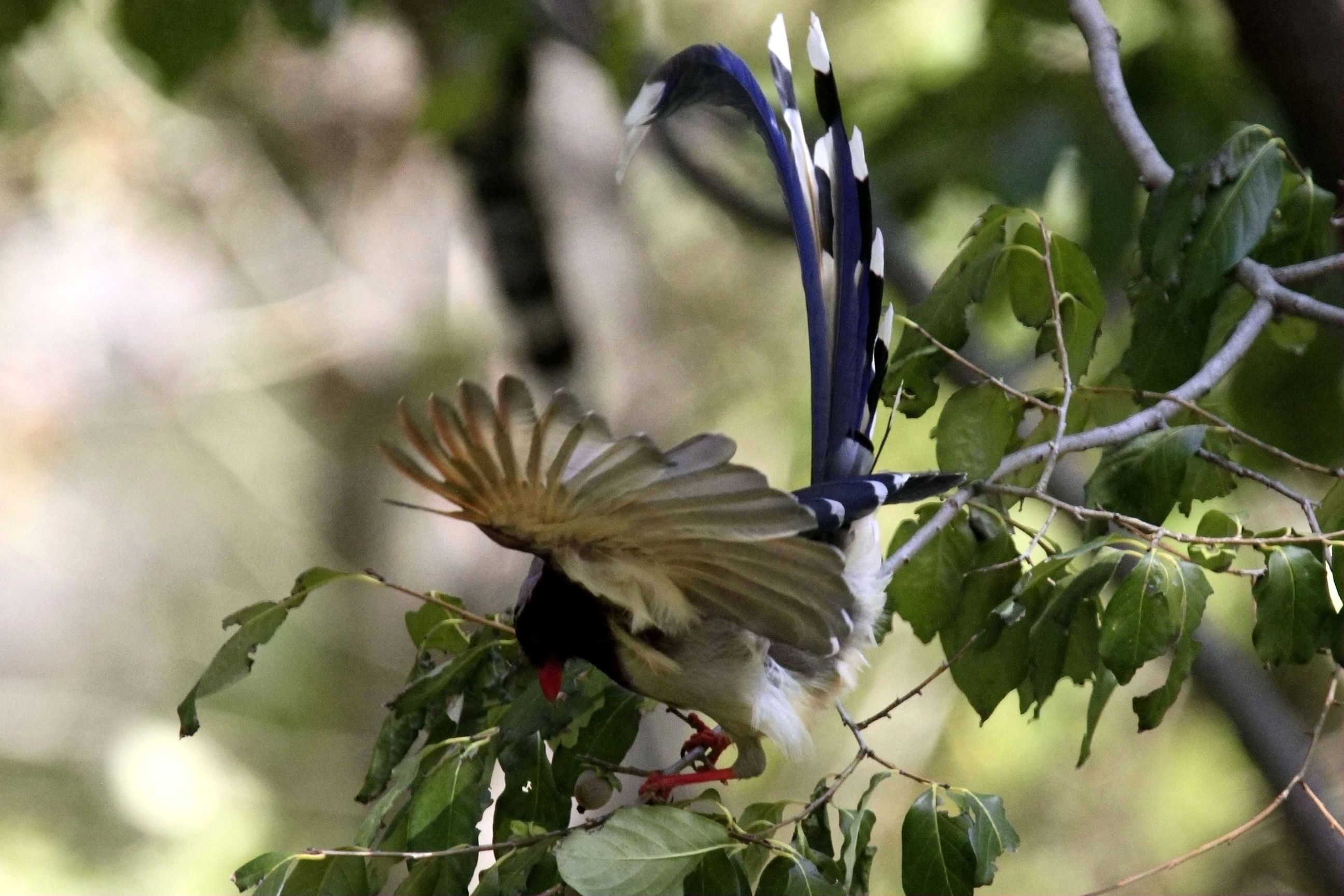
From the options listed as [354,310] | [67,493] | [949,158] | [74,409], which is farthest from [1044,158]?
[67,493]

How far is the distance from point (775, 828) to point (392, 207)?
3.85 m

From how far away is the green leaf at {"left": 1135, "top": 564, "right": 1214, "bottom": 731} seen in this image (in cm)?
114

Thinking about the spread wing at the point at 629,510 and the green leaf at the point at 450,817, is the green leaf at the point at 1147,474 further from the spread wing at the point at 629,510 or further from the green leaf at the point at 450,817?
the green leaf at the point at 450,817

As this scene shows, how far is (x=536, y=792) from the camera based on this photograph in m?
1.30

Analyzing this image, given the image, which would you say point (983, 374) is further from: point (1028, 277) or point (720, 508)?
point (720, 508)

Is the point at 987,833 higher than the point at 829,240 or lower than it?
lower

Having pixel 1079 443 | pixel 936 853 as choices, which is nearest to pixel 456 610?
pixel 936 853

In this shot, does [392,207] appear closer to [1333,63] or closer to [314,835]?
[314,835]

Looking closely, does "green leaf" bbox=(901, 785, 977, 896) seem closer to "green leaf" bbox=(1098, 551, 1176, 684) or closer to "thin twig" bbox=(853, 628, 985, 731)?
"thin twig" bbox=(853, 628, 985, 731)

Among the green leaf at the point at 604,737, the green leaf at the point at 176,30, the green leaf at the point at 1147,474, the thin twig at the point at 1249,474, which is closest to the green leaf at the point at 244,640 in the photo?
the green leaf at the point at 604,737

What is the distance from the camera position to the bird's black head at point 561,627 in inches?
53.4

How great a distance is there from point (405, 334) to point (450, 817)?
3.45 m

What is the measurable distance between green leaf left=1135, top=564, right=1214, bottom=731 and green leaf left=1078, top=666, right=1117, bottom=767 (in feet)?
0.14

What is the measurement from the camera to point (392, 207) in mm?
4660
